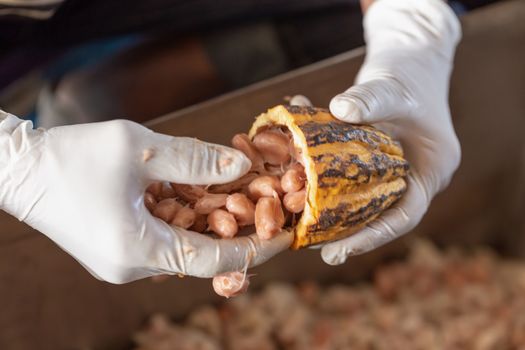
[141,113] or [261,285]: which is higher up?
[141,113]

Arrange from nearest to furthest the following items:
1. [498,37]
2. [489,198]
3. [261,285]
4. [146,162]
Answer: [146,162] → [498,37] → [261,285] → [489,198]

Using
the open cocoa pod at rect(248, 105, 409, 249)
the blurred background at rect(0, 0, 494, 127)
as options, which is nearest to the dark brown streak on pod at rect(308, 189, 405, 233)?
the open cocoa pod at rect(248, 105, 409, 249)

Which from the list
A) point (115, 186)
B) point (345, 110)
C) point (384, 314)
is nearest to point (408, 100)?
point (345, 110)

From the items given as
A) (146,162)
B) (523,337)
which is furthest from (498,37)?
(146,162)

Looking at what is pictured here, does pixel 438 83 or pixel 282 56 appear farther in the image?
pixel 282 56

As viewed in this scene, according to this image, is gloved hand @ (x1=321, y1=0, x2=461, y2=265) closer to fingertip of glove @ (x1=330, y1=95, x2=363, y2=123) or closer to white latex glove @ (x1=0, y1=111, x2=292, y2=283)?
fingertip of glove @ (x1=330, y1=95, x2=363, y2=123)

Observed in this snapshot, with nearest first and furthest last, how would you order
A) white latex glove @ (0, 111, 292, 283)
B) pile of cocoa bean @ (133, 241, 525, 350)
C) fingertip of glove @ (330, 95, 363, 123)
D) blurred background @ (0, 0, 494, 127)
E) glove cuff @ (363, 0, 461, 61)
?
1. white latex glove @ (0, 111, 292, 283)
2. fingertip of glove @ (330, 95, 363, 123)
3. glove cuff @ (363, 0, 461, 61)
4. blurred background @ (0, 0, 494, 127)
5. pile of cocoa bean @ (133, 241, 525, 350)

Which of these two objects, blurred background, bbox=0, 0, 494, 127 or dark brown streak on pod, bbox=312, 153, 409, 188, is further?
blurred background, bbox=0, 0, 494, 127

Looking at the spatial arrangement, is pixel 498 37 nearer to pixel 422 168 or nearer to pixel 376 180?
pixel 422 168
